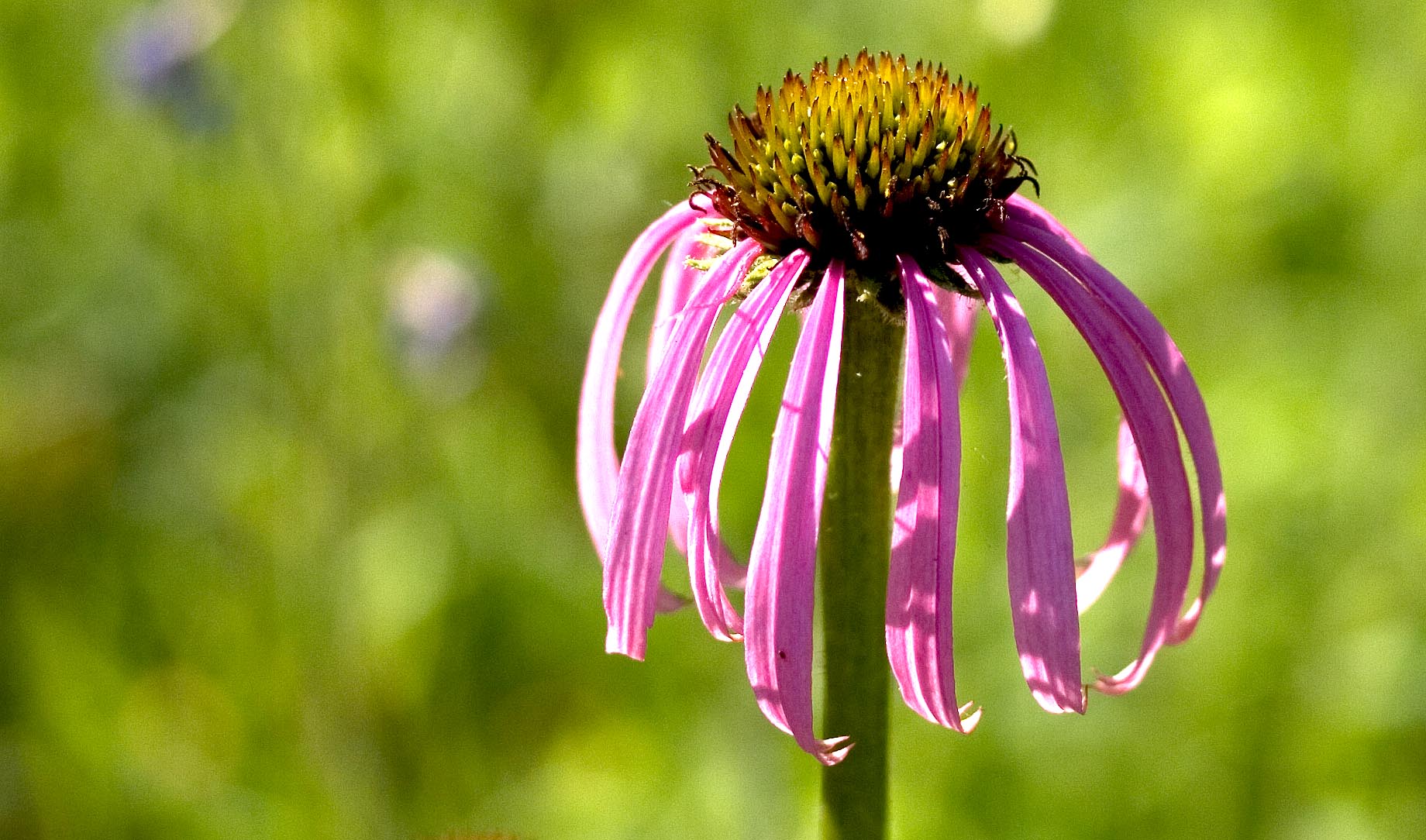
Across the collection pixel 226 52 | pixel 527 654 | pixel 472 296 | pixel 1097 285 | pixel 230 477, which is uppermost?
pixel 226 52

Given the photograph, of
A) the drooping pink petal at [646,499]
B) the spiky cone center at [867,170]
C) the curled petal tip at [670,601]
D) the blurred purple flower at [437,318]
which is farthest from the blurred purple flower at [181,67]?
the drooping pink petal at [646,499]

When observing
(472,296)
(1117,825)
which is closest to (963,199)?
(1117,825)

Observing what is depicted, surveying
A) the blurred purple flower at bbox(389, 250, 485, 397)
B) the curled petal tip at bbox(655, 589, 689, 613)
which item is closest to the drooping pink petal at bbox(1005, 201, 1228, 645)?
the curled petal tip at bbox(655, 589, 689, 613)

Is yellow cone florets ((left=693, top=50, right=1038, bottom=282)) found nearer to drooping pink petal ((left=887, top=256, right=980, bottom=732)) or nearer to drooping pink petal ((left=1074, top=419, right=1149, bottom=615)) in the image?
drooping pink petal ((left=887, top=256, right=980, bottom=732))

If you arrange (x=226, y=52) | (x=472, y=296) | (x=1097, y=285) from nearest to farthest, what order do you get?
(x=1097, y=285)
(x=472, y=296)
(x=226, y=52)

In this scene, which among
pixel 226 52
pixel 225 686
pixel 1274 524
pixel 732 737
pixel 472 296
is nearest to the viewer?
pixel 732 737

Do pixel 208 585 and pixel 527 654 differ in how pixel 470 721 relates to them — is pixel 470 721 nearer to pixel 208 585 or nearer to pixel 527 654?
pixel 527 654
